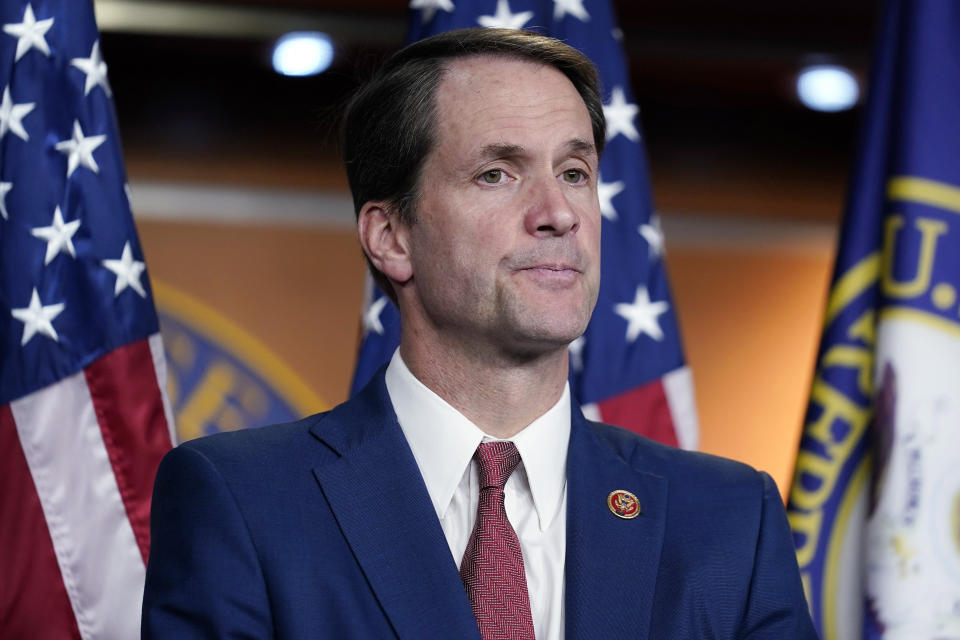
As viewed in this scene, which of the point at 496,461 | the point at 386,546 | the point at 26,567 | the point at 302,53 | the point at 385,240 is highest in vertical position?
the point at 302,53

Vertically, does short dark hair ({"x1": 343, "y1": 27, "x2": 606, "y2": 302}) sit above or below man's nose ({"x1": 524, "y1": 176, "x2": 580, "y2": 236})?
above

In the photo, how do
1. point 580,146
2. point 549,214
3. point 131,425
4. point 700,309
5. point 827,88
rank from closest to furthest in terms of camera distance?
point 549,214 < point 580,146 < point 131,425 < point 827,88 < point 700,309

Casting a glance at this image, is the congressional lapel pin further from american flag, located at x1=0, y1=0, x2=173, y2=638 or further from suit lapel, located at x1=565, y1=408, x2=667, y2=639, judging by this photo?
american flag, located at x1=0, y1=0, x2=173, y2=638

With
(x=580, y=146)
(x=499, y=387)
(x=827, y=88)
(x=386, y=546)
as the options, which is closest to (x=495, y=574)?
(x=386, y=546)

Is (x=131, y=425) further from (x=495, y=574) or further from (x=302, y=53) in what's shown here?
(x=302, y=53)

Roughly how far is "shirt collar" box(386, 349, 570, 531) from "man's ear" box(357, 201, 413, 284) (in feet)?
0.56

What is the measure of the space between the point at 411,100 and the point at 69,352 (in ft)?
2.74

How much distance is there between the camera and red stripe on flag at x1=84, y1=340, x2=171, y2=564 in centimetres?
216

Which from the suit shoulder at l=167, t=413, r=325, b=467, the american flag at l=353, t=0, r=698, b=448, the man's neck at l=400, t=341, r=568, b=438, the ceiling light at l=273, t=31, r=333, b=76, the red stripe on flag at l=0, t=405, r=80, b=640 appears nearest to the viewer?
the suit shoulder at l=167, t=413, r=325, b=467

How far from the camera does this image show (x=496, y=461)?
1.59 meters

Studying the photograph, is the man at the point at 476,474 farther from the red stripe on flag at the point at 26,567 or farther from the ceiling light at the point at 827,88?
the ceiling light at the point at 827,88

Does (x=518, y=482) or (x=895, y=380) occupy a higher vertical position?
(x=895, y=380)

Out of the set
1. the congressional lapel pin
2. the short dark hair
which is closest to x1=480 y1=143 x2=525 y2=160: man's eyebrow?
the short dark hair

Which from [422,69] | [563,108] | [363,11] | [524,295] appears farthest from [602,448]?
[363,11]
